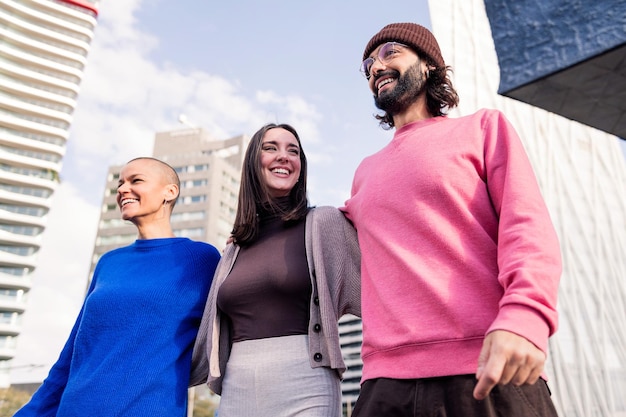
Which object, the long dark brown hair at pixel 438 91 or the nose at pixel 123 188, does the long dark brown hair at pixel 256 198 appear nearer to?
the nose at pixel 123 188

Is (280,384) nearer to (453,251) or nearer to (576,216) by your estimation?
(453,251)

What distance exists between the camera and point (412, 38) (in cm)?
217

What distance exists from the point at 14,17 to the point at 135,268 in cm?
6998

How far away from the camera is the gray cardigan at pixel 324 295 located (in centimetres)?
223

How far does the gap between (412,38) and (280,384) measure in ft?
5.06

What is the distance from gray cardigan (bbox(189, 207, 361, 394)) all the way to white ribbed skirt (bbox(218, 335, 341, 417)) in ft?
0.20

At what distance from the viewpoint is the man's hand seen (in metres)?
1.18

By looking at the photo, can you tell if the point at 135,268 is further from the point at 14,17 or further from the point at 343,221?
the point at 14,17

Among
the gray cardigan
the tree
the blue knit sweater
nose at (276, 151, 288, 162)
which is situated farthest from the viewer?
the tree

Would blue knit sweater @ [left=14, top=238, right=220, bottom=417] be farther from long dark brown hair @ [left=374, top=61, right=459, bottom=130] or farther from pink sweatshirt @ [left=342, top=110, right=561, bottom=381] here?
long dark brown hair @ [left=374, top=61, right=459, bottom=130]

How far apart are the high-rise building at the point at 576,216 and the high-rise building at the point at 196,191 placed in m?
45.4

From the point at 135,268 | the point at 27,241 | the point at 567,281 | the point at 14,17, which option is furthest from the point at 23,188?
the point at 135,268

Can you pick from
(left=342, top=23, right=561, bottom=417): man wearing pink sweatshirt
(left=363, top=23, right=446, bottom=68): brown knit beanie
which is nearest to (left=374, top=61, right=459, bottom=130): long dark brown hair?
(left=363, top=23, right=446, bottom=68): brown knit beanie

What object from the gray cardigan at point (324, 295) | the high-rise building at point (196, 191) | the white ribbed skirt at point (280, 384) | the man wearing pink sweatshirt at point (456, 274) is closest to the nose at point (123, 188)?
the gray cardigan at point (324, 295)
